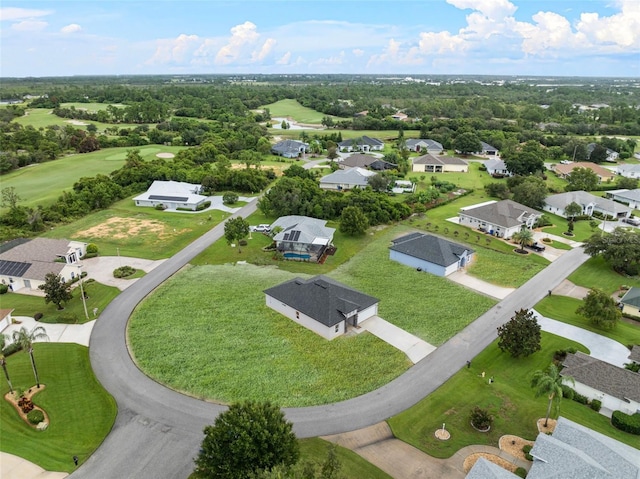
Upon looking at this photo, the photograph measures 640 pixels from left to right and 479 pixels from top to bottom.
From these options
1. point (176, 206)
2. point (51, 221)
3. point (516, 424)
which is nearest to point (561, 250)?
point (516, 424)

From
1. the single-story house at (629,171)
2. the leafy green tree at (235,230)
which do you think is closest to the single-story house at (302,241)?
the leafy green tree at (235,230)

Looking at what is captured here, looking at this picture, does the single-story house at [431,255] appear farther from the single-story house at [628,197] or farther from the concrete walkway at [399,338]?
the single-story house at [628,197]

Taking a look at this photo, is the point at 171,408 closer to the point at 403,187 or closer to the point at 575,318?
the point at 575,318

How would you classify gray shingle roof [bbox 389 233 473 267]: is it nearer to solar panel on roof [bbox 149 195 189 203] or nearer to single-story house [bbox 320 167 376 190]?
single-story house [bbox 320 167 376 190]

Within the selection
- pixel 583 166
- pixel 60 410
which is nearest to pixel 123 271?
pixel 60 410

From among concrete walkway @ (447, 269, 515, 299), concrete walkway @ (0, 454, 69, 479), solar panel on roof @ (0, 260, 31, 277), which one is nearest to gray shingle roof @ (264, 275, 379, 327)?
concrete walkway @ (447, 269, 515, 299)

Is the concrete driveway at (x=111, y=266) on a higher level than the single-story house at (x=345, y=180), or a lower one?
lower

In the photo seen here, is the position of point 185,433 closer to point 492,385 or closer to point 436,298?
point 492,385
